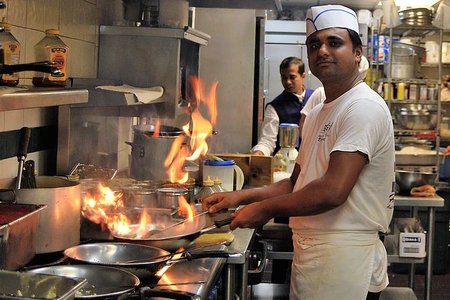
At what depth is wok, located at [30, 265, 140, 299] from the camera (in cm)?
172

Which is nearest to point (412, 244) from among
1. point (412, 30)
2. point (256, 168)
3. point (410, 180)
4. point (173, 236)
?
point (410, 180)

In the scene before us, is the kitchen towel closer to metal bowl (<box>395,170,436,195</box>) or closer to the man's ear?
the man's ear

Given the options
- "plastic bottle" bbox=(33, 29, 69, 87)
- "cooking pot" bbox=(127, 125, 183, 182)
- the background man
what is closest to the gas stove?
"plastic bottle" bbox=(33, 29, 69, 87)

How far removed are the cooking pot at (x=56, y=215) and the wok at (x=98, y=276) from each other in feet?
0.68

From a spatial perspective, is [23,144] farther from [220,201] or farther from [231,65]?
[231,65]

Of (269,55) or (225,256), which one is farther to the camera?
(269,55)

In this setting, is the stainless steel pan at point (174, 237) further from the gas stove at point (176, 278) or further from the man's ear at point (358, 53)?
the man's ear at point (358, 53)

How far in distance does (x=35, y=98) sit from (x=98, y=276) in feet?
1.70

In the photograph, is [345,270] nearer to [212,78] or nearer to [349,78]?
[349,78]

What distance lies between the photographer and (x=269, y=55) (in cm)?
916

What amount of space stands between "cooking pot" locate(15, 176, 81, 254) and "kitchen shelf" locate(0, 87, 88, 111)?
29 centimetres

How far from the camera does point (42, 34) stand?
2.64m

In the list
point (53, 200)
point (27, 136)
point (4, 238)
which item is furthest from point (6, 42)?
point (4, 238)

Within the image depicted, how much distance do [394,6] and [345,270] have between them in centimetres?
586
